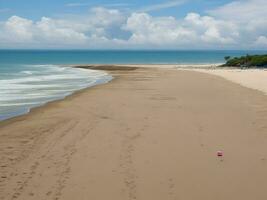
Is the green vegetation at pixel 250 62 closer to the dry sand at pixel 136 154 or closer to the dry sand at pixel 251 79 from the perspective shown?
the dry sand at pixel 251 79

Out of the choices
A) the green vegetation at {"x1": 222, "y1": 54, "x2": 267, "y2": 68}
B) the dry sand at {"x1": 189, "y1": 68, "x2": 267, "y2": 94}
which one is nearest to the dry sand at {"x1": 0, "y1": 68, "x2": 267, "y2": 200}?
the dry sand at {"x1": 189, "y1": 68, "x2": 267, "y2": 94}

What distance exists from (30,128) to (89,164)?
5.22 m

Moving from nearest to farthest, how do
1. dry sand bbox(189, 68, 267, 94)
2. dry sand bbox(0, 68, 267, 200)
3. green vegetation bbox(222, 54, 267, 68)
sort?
dry sand bbox(0, 68, 267, 200), dry sand bbox(189, 68, 267, 94), green vegetation bbox(222, 54, 267, 68)

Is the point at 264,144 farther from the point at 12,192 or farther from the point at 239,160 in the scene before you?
the point at 12,192

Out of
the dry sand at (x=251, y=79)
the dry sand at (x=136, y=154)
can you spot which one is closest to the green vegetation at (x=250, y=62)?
the dry sand at (x=251, y=79)

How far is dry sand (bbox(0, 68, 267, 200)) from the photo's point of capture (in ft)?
28.7

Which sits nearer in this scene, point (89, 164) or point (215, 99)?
point (89, 164)

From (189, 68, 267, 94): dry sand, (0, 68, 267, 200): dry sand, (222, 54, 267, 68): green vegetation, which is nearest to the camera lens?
(0, 68, 267, 200): dry sand

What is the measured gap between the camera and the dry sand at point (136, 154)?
876 centimetres

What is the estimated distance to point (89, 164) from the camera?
10.6m

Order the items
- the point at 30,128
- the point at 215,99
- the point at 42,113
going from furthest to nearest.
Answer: the point at 215,99 → the point at 42,113 → the point at 30,128

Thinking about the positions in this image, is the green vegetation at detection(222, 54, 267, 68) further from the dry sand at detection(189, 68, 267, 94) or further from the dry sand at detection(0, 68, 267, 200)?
the dry sand at detection(0, 68, 267, 200)

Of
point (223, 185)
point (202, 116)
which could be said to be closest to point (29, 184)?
point (223, 185)

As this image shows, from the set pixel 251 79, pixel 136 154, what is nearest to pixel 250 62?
pixel 251 79
